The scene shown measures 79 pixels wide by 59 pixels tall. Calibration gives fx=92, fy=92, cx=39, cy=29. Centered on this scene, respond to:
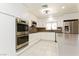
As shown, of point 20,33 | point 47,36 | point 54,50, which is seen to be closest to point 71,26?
point 47,36

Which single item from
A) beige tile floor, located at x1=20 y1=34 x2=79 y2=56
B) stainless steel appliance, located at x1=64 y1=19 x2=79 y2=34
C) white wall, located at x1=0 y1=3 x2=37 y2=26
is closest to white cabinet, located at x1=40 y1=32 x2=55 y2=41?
stainless steel appliance, located at x1=64 y1=19 x2=79 y2=34

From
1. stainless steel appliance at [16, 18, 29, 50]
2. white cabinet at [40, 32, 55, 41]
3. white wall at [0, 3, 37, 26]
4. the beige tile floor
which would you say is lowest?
the beige tile floor

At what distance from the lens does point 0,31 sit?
1.39 metres

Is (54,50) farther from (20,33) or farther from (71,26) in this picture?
(71,26)

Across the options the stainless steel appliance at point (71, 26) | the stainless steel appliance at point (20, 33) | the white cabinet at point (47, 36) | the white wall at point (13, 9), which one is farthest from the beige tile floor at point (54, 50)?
the white cabinet at point (47, 36)

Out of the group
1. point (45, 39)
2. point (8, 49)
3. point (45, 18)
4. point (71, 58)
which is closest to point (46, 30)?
point (45, 39)

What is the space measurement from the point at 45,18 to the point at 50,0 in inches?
164

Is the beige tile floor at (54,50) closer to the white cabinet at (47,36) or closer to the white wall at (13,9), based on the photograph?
the white wall at (13,9)

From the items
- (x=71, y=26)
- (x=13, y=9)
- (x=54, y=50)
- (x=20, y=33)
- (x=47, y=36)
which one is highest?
(x=13, y=9)

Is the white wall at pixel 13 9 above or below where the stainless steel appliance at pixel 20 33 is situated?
above

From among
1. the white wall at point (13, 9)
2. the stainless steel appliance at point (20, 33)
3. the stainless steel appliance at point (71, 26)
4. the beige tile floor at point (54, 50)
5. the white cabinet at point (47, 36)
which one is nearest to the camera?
the white wall at point (13, 9)

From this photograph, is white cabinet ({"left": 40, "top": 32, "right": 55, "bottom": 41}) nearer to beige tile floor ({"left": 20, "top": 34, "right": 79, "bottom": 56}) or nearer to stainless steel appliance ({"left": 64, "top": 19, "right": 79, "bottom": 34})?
stainless steel appliance ({"left": 64, "top": 19, "right": 79, "bottom": 34})

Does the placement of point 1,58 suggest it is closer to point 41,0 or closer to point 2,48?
point 41,0

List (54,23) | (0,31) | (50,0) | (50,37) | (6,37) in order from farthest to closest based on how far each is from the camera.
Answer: (50,37) < (54,23) < (6,37) < (0,31) < (50,0)
